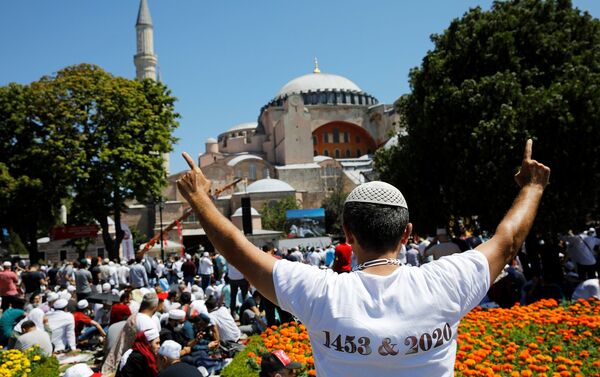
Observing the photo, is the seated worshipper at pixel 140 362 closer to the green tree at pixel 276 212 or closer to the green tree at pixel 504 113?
the green tree at pixel 504 113

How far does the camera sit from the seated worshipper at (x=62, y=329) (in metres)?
9.52

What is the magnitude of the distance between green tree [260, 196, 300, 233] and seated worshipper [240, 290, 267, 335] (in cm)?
3573

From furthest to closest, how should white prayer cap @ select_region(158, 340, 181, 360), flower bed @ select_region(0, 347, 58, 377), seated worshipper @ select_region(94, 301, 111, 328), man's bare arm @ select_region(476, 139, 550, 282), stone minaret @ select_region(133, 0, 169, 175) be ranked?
stone minaret @ select_region(133, 0, 169, 175)
seated worshipper @ select_region(94, 301, 111, 328)
flower bed @ select_region(0, 347, 58, 377)
white prayer cap @ select_region(158, 340, 181, 360)
man's bare arm @ select_region(476, 139, 550, 282)

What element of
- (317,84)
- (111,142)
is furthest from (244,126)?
(111,142)

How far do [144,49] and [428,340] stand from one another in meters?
59.5

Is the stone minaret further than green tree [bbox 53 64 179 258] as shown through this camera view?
Yes

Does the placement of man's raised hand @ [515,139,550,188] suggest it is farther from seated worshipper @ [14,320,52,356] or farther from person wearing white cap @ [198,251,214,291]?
person wearing white cap @ [198,251,214,291]

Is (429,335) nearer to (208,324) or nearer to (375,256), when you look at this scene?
(375,256)

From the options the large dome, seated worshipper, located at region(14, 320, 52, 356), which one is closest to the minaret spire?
the large dome


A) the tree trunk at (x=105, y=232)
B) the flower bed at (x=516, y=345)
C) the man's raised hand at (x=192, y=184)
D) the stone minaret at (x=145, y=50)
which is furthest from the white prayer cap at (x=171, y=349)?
the stone minaret at (x=145, y=50)

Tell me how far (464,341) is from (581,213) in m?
7.15

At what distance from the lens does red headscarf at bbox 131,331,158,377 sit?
538 cm

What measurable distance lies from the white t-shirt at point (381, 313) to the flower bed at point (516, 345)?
3.04 m

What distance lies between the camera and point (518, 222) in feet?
6.16
